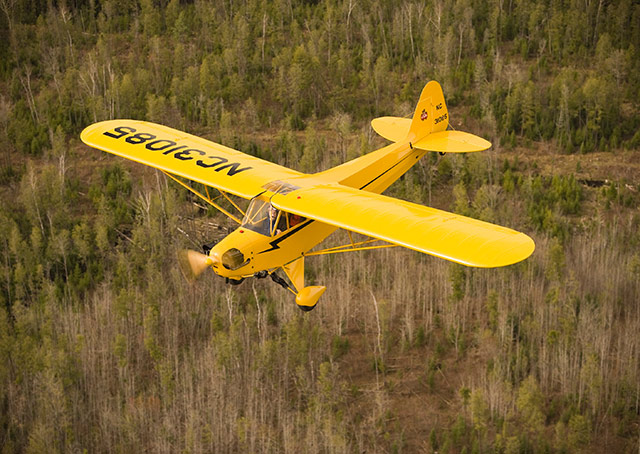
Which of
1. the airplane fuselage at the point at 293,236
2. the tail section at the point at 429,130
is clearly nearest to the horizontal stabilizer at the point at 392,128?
the tail section at the point at 429,130

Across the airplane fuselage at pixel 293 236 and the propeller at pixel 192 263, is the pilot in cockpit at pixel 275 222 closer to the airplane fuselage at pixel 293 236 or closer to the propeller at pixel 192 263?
the airplane fuselage at pixel 293 236

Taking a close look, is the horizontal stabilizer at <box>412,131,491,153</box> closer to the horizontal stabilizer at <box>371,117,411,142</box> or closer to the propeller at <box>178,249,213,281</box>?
the horizontal stabilizer at <box>371,117,411,142</box>

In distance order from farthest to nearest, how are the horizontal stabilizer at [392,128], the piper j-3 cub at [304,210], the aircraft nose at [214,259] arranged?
the horizontal stabilizer at [392,128] < the aircraft nose at [214,259] < the piper j-3 cub at [304,210]

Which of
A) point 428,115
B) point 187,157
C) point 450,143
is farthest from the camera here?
point 428,115

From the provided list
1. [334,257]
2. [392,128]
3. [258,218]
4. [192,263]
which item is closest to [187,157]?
[258,218]

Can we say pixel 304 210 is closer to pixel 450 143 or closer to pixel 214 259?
pixel 214 259

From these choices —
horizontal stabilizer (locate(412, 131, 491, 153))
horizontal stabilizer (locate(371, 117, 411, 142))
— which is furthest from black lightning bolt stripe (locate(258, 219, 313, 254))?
horizontal stabilizer (locate(371, 117, 411, 142))

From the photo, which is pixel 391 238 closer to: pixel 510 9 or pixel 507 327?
pixel 507 327

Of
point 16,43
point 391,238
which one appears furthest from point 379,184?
point 16,43
